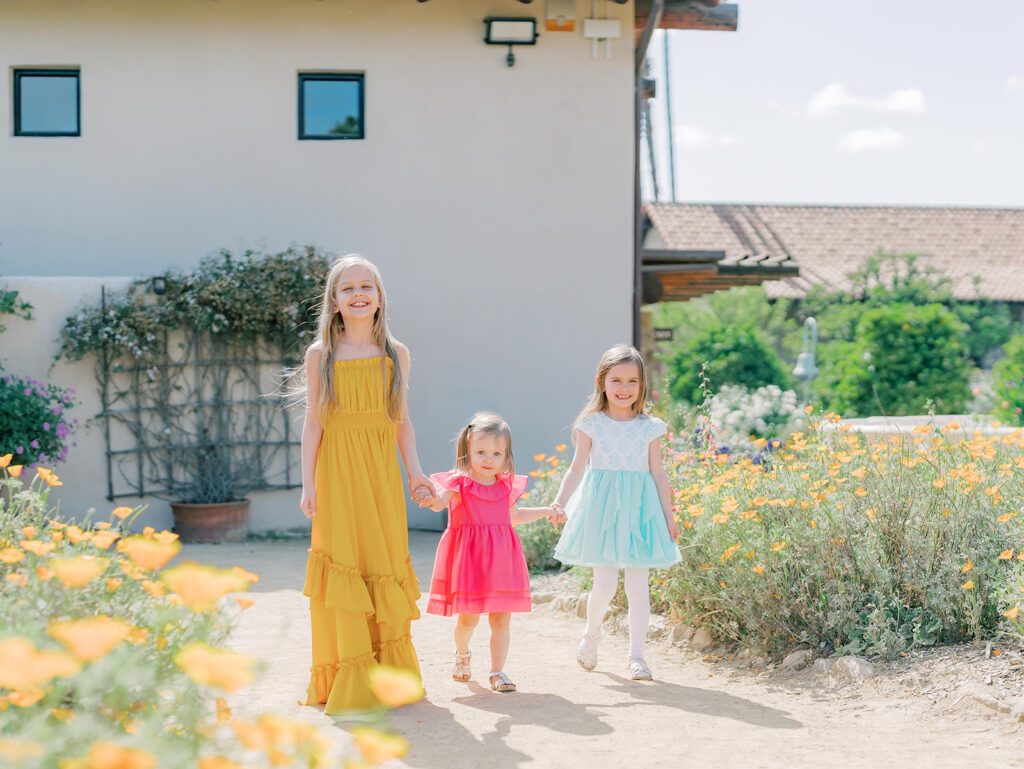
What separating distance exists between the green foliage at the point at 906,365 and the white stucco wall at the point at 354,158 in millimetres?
5290

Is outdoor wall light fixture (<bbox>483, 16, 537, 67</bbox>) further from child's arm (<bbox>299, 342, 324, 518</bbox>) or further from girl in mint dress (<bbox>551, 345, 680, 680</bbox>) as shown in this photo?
child's arm (<bbox>299, 342, 324, 518</bbox>)

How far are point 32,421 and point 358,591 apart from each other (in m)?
4.37

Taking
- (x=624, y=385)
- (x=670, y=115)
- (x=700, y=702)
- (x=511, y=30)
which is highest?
(x=670, y=115)

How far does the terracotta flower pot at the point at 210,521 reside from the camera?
7789 mm

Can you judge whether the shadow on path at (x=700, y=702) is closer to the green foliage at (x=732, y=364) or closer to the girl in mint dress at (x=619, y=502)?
the girl in mint dress at (x=619, y=502)

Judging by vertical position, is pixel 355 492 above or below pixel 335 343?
below

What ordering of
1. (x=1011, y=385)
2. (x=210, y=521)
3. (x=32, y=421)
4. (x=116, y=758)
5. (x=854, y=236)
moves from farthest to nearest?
(x=854, y=236) < (x=1011, y=385) < (x=210, y=521) < (x=32, y=421) < (x=116, y=758)

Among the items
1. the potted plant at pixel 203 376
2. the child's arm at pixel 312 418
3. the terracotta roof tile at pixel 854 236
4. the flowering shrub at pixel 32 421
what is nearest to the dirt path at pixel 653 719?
the child's arm at pixel 312 418

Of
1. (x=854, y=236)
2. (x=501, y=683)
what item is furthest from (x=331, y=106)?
(x=854, y=236)

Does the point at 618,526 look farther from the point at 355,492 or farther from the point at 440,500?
the point at 355,492

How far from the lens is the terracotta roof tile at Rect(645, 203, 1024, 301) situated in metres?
20.7

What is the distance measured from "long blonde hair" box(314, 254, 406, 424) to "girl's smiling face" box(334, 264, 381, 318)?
0.8 inches

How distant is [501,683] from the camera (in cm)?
397

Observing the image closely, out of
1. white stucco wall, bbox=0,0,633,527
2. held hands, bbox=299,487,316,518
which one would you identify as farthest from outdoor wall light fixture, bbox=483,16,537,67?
held hands, bbox=299,487,316,518
